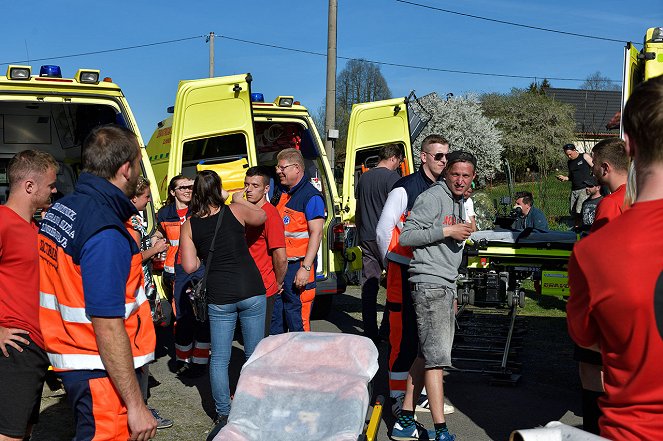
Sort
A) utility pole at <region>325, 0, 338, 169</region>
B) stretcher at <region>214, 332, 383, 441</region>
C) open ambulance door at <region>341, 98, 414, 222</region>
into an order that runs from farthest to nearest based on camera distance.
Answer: utility pole at <region>325, 0, 338, 169</region>
open ambulance door at <region>341, 98, 414, 222</region>
stretcher at <region>214, 332, 383, 441</region>

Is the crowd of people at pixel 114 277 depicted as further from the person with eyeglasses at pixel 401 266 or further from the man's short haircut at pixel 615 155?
the man's short haircut at pixel 615 155

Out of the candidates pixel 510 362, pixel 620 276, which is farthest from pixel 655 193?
pixel 510 362

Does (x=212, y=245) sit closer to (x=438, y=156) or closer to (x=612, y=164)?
(x=438, y=156)

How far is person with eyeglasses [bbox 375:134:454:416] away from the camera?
527 cm

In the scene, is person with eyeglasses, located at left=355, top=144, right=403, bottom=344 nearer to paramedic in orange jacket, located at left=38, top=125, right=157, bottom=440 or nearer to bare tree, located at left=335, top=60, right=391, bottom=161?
paramedic in orange jacket, located at left=38, top=125, right=157, bottom=440

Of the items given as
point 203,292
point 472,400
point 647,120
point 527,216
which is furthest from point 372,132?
point 647,120

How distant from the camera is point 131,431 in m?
2.88

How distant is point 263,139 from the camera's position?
34.7ft

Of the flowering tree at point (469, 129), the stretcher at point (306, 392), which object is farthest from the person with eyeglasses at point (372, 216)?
the flowering tree at point (469, 129)

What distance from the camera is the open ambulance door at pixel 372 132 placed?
384 inches

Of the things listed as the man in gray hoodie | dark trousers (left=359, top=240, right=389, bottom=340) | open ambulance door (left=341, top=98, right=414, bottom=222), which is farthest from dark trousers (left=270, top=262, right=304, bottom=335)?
open ambulance door (left=341, top=98, right=414, bottom=222)

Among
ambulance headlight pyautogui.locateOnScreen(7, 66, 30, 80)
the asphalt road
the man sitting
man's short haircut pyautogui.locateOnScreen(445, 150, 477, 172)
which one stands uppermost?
ambulance headlight pyautogui.locateOnScreen(7, 66, 30, 80)

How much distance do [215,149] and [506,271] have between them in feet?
13.7

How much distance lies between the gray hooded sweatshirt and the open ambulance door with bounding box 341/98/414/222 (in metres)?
4.79
